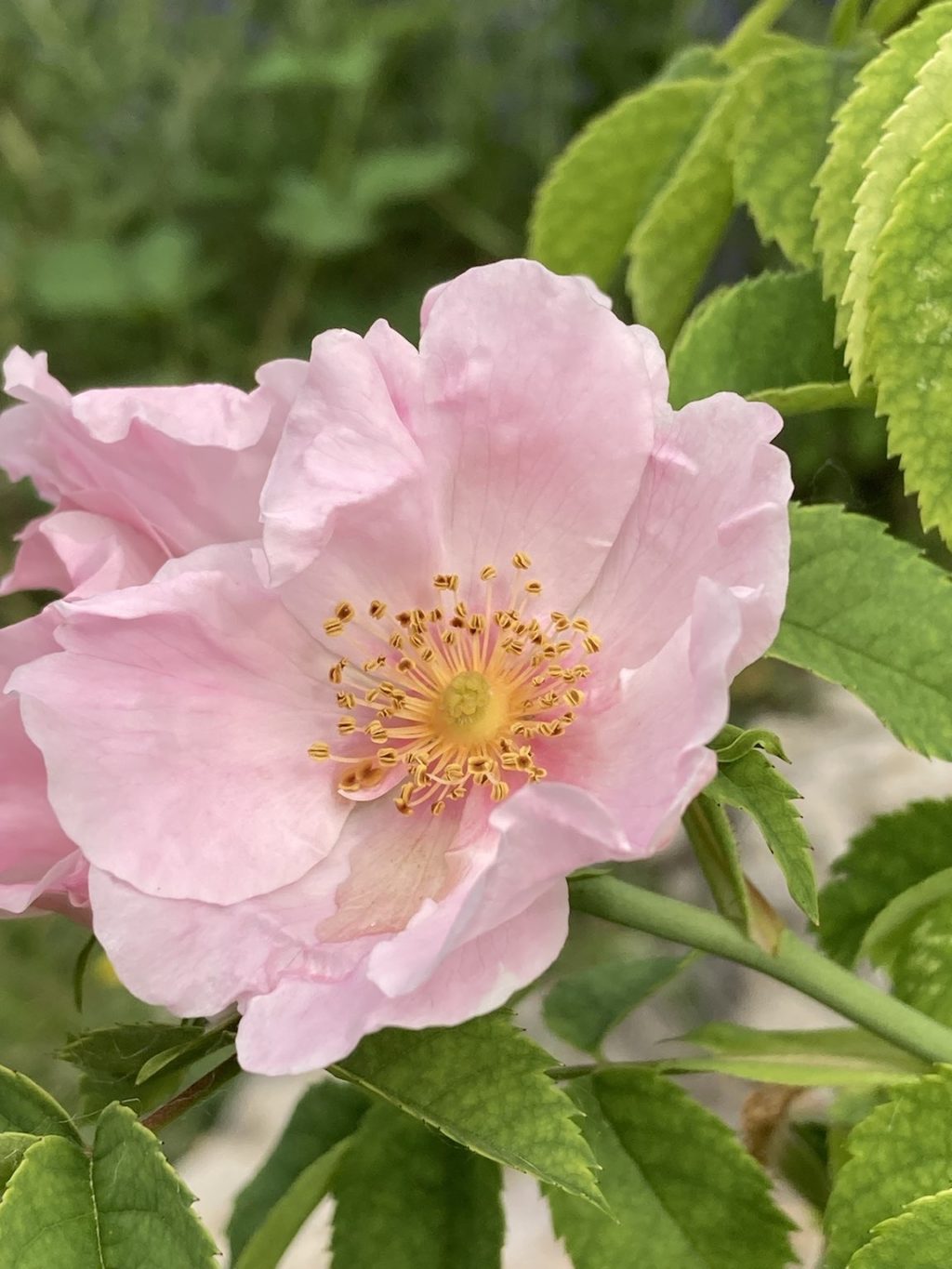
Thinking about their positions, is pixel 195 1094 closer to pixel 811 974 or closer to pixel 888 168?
pixel 811 974

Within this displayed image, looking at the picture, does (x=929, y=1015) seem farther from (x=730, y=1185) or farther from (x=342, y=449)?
(x=342, y=449)

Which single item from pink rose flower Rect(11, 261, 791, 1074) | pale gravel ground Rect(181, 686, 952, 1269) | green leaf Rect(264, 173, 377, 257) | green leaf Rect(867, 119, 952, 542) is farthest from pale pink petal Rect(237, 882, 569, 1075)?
green leaf Rect(264, 173, 377, 257)

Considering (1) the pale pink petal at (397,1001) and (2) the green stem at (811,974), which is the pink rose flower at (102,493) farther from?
(2) the green stem at (811,974)

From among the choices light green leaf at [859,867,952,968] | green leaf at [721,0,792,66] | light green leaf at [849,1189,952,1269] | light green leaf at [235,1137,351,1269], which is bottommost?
light green leaf at [235,1137,351,1269]

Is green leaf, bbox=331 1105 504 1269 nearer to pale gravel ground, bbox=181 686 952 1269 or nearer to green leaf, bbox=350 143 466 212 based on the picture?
pale gravel ground, bbox=181 686 952 1269

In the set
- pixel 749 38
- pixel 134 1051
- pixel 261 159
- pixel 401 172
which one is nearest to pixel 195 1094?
pixel 134 1051
